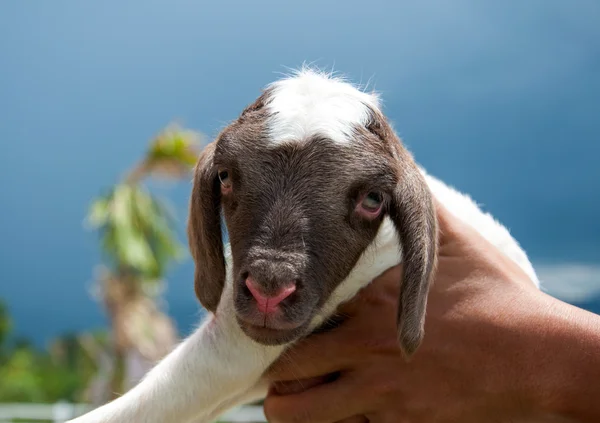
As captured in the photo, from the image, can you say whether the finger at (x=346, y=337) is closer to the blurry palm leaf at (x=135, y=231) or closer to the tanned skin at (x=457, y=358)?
the tanned skin at (x=457, y=358)

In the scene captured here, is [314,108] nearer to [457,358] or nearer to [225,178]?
[225,178]

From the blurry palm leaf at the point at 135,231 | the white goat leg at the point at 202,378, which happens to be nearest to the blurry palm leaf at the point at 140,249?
the blurry palm leaf at the point at 135,231

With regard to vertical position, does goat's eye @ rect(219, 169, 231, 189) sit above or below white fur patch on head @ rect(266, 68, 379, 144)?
below

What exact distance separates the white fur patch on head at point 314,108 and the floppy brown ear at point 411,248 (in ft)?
0.34

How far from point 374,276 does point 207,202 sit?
2.30 feet

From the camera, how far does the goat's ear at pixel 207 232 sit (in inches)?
94.9

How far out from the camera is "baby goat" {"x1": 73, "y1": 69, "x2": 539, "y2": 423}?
208 centimetres

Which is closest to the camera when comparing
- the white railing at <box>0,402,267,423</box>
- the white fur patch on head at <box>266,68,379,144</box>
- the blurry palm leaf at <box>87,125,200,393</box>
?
the white fur patch on head at <box>266,68,379,144</box>

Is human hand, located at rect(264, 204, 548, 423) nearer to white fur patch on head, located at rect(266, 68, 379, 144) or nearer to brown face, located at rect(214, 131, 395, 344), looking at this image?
brown face, located at rect(214, 131, 395, 344)

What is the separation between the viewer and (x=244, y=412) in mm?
7145

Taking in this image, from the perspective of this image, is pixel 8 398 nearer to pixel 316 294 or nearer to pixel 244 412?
pixel 244 412

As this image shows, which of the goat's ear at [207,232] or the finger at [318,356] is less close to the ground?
the goat's ear at [207,232]

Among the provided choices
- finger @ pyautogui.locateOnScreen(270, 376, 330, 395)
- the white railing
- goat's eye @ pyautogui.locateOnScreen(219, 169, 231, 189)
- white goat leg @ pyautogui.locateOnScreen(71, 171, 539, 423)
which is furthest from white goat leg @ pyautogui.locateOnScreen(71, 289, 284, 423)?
the white railing

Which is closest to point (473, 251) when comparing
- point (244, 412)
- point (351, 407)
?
point (351, 407)
